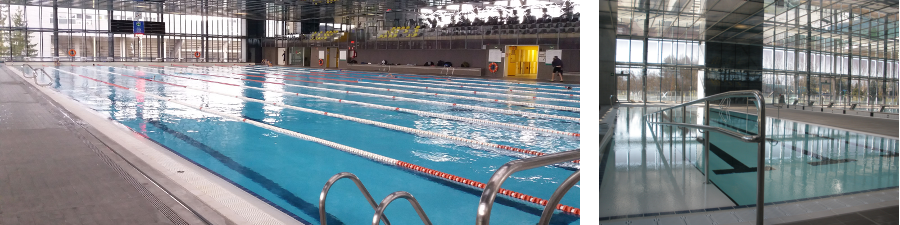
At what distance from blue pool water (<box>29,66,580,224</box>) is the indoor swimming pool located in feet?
7.87

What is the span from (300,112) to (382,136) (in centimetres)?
310

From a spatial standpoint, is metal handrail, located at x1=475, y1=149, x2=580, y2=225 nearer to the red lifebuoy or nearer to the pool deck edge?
the pool deck edge

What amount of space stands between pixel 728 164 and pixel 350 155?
4789 millimetres

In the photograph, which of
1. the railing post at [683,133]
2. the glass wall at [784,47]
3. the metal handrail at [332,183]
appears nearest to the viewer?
the glass wall at [784,47]

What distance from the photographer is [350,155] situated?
18.3ft

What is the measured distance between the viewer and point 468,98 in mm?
12781

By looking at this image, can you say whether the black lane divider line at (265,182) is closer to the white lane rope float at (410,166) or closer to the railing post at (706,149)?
the white lane rope float at (410,166)

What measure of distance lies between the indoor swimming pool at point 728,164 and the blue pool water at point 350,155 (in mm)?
2400

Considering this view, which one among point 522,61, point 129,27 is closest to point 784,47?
point 522,61

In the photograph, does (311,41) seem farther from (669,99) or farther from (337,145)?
(669,99)

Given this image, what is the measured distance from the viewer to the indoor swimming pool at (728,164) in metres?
0.81

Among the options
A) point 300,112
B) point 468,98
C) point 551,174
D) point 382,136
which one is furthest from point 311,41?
point 551,174

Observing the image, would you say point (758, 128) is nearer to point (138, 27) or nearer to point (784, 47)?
point (784, 47)

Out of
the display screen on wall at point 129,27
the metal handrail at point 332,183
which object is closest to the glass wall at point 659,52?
the metal handrail at point 332,183
